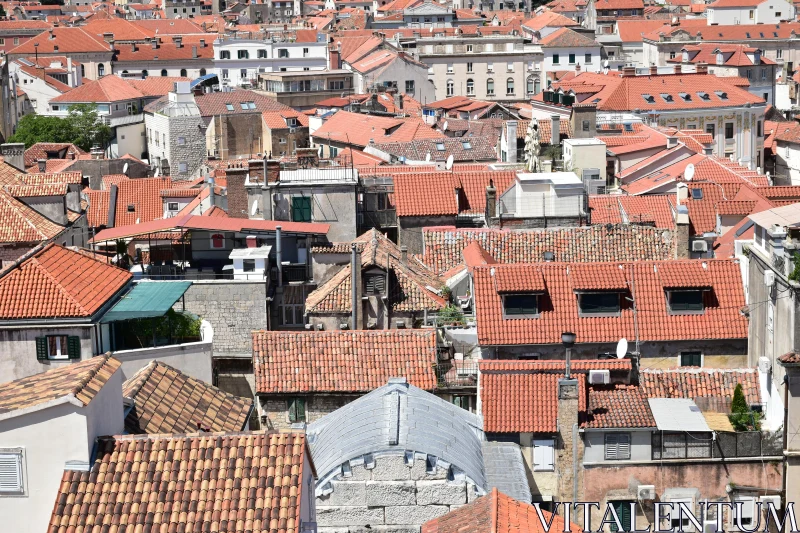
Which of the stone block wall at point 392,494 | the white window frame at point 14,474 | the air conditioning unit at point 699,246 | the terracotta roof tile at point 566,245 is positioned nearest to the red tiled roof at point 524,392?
the stone block wall at point 392,494

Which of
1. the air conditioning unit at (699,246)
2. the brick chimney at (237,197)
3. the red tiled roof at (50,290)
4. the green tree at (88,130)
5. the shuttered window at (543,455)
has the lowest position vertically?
the green tree at (88,130)

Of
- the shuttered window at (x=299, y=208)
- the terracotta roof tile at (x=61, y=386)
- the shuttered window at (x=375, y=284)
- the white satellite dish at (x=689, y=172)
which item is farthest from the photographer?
the white satellite dish at (x=689, y=172)

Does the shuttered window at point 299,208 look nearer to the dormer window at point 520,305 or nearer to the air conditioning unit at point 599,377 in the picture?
the dormer window at point 520,305

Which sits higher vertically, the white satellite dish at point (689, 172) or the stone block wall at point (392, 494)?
the stone block wall at point (392, 494)

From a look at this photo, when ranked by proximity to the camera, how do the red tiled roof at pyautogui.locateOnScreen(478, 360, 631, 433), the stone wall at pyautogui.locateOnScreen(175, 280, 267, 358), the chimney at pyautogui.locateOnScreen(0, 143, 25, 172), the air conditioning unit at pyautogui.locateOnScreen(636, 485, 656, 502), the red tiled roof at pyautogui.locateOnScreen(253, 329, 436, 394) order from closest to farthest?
the air conditioning unit at pyautogui.locateOnScreen(636, 485, 656, 502) → the red tiled roof at pyautogui.locateOnScreen(478, 360, 631, 433) → the red tiled roof at pyautogui.locateOnScreen(253, 329, 436, 394) → the stone wall at pyautogui.locateOnScreen(175, 280, 267, 358) → the chimney at pyautogui.locateOnScreen(0, 143, 25, 172)

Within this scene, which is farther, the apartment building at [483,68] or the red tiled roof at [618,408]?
the apartment building at [483,68]

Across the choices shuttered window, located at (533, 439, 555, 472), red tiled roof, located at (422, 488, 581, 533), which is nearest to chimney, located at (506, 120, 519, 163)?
shuttered window, located at (533, 439, 555, 472)

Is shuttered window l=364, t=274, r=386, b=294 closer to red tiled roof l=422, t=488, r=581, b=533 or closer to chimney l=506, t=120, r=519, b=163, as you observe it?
red tiled roof l=422, t=488, r=581, b=533
